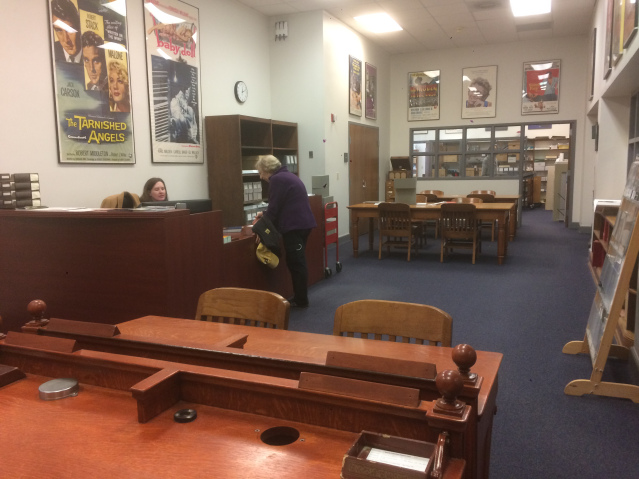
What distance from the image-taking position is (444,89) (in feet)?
33.7

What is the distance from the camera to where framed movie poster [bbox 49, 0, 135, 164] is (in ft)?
14.1

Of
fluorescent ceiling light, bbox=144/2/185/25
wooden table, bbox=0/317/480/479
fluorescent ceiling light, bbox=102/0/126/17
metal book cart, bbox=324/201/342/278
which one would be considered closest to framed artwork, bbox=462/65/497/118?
metal book cart, bbox=324/201/342/278

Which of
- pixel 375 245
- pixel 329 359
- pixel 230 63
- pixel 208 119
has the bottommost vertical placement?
pixel 375 245

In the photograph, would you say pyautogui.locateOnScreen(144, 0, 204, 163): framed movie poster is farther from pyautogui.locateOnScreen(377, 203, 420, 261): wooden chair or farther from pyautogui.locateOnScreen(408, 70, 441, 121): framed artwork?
pyautogui.locateOnScreen(408, 70, 441, 121): framed artwork

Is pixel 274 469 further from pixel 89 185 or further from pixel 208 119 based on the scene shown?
pixel 208 119

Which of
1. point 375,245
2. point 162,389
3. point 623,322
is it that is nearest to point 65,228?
point 162,389

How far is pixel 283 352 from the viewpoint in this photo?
→ 1.62 m

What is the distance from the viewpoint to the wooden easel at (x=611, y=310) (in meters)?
2.63

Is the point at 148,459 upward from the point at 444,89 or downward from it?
downward

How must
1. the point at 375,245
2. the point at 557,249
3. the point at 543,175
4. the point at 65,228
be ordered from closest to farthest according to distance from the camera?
the point at 65,228 → the point at 557,249 → the point at 375,245 → the point at 543,175

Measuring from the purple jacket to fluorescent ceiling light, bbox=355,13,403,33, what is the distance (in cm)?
462

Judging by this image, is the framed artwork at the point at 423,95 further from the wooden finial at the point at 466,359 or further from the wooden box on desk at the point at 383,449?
the wooden box on desk at the point at 383,449

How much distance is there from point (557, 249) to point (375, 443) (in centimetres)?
750

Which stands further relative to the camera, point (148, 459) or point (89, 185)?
point (89, 185)
